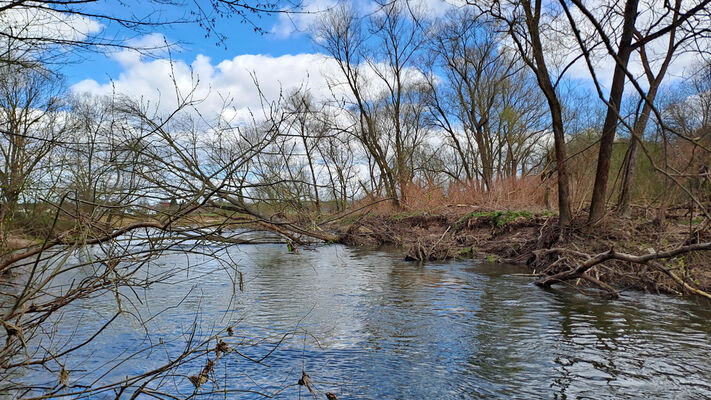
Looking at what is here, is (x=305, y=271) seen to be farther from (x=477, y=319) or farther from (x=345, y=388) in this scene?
(x=345, y=388)

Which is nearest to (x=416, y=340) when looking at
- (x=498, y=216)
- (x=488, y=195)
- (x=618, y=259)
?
(x=618, y=259)

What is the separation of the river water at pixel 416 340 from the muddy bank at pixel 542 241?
636 millimetres

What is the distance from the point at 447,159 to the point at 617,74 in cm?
2513

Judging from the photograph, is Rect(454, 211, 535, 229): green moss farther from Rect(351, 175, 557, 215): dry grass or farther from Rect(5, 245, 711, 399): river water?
Rect(5, 245, 711, 399): river water

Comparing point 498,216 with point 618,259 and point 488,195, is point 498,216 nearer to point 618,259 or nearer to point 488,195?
point 488,195

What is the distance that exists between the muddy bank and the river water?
0.64 m

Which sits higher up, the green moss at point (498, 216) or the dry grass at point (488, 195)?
the dry grass at point (488, 195)

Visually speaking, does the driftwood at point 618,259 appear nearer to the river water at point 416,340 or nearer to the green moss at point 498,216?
the river water at point 416,340

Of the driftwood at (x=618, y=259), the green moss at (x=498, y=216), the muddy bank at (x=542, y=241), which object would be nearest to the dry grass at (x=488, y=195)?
the muddy bank at (x=542, y=241)

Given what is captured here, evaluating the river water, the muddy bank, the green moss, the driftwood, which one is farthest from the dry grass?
the river water

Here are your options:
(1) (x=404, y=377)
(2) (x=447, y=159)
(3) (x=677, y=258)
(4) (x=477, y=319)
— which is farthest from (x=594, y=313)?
(2) (x=447, y=159)

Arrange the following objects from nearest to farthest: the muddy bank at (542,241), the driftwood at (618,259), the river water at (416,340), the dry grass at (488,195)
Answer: the river water at (416,340), the driftwood at (618,259), the muddy bank at (542,241), the dry grass at (488,195)

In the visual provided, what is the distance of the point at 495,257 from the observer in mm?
13914

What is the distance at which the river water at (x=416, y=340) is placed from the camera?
15.6 ft
